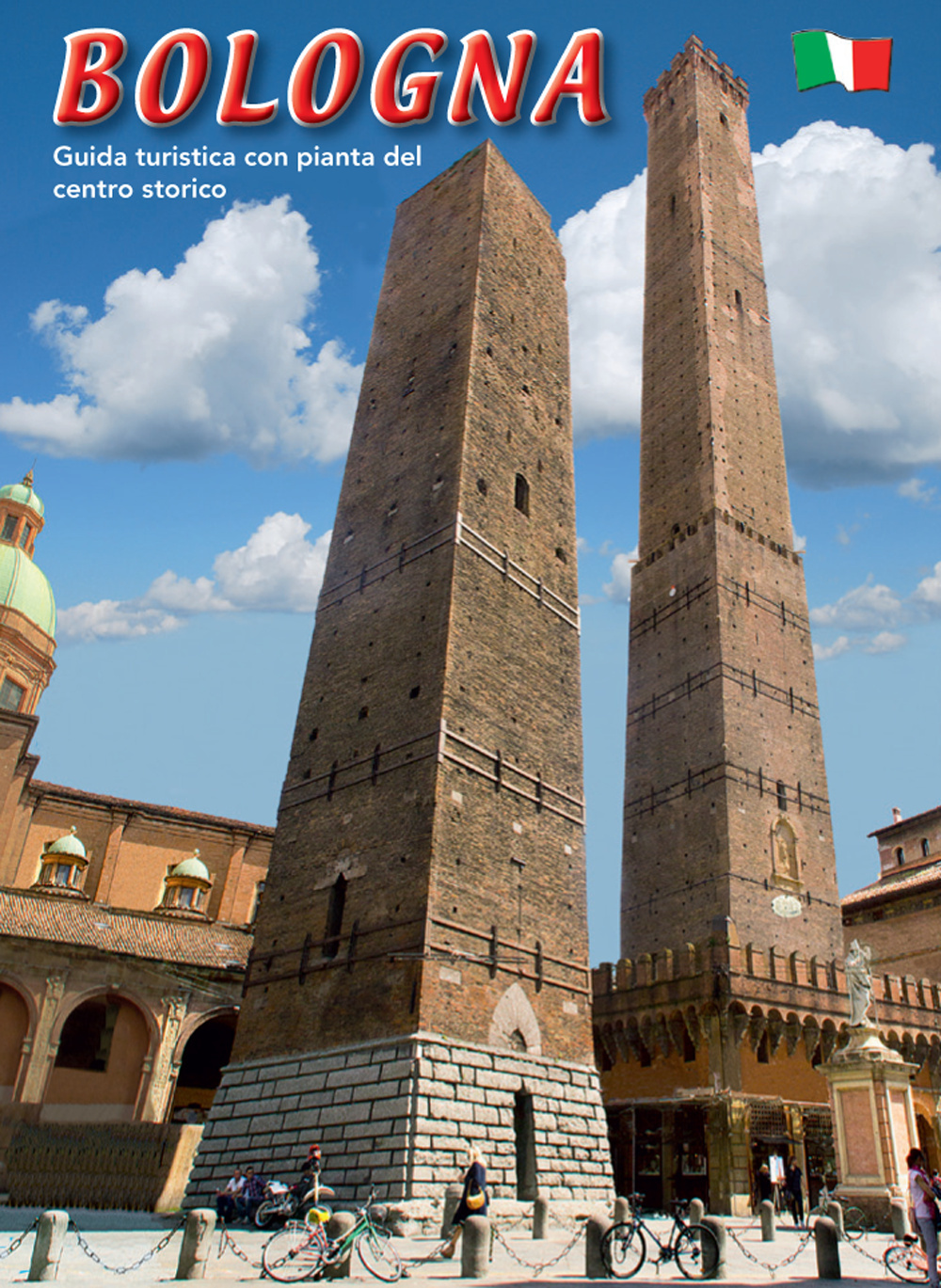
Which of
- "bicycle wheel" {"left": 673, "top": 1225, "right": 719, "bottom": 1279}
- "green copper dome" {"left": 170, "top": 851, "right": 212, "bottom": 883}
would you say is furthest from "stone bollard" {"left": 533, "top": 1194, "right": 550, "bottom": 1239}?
"green copper dome" {"left": 170, "top": 851, "right": 212, "bottom": 883}

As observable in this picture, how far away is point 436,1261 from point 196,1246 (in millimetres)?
3406

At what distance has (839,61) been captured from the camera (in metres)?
23.9

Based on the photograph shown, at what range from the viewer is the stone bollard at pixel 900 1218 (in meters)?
13.4

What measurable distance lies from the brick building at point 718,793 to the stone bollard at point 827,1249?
33.1 feet

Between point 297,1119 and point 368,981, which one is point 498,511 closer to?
point 368,981

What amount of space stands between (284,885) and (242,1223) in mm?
5855

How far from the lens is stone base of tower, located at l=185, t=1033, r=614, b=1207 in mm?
13906

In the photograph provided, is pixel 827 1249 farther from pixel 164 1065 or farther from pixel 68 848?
pixel 68 848

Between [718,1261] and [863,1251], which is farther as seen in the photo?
[863,1251]

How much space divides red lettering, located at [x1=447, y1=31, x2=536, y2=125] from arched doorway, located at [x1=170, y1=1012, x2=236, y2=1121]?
22.7 meters

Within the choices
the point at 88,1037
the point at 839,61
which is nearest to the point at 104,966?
the point at 88,1037

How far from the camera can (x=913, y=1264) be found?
9789 millimetres

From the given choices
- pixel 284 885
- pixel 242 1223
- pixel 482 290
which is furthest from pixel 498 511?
pixel 242 1223

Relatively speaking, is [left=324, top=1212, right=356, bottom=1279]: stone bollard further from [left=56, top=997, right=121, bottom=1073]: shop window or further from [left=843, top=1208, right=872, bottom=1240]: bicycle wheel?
[left=56, top=997, right=121, bottom=1073]: shop window
